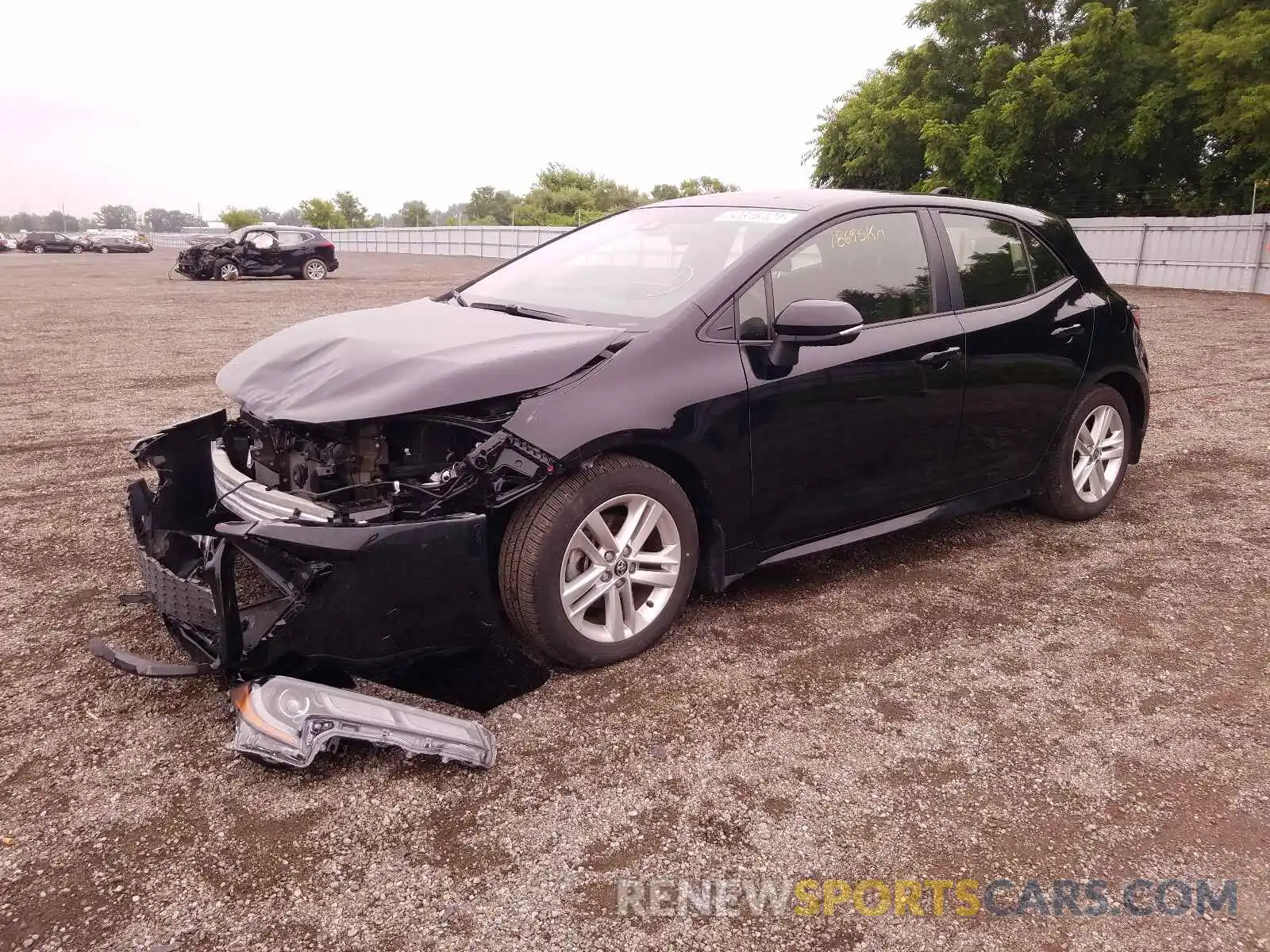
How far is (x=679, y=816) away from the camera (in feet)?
8.32

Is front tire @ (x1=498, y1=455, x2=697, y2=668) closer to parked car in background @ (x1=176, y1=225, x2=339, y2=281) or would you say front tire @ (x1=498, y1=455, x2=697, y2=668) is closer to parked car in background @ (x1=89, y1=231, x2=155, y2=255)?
parked car in background @ (x1=176, y1=225, x2=339, y2=281)

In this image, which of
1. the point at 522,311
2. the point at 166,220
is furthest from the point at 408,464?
the point at 166,220

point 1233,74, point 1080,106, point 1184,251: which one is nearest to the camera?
point 1184,251

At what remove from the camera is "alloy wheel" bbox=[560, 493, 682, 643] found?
124 inches

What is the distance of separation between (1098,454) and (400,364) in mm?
3671

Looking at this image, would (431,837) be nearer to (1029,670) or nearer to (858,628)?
(858,628)

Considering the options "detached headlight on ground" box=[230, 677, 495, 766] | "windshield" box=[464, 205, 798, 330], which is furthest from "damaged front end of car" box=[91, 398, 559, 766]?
"windshield" box=[464, 205, 798, 330]

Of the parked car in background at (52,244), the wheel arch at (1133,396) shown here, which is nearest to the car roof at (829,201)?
the wheel arch at (1133,396)

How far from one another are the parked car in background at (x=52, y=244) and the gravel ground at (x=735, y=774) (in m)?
57.4

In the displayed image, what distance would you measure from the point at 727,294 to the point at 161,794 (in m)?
2.40

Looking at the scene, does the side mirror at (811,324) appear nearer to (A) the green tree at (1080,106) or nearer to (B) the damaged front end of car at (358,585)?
(B) the damaged front end of car at (358,585)

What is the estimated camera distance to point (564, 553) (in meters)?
3.06

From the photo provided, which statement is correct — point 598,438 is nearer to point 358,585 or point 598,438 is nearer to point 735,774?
point 358,585

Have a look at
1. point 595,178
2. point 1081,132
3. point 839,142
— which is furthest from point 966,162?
point 595,178
